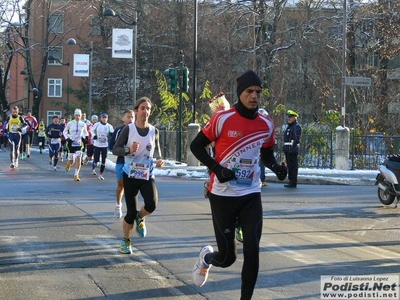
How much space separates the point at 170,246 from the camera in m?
9.66

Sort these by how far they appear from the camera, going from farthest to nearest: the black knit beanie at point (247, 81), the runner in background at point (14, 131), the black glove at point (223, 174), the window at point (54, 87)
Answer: the window at point (54, 87) < the runner in background at point (14, 131) < the black knit beanie at point (247, 81) < the black glove at point (223, 174)

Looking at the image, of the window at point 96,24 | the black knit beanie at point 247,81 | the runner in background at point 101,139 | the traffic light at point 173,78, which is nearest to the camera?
the black knit beanie at point 247,81

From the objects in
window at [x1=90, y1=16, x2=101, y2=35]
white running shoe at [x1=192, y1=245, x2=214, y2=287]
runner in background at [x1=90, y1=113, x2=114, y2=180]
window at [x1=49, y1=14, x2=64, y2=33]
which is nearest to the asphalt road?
white running shoe at [x1=192, y1=245, x2=214, y2=287]

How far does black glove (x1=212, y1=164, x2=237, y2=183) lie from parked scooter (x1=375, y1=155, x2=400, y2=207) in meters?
9.11

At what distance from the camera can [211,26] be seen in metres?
45.5

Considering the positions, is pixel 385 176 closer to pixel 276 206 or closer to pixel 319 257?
pixel 276 206

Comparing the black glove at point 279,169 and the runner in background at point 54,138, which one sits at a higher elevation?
the runner in background at point 54,138

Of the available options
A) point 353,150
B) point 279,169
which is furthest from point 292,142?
point 279,169

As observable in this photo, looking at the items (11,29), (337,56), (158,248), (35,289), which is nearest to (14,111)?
(158,248)

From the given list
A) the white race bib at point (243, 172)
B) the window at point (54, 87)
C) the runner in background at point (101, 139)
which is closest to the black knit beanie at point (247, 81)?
the white race bib at point (243, 172)

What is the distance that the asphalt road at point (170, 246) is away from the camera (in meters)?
7.27

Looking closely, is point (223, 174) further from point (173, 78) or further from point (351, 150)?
point (173, 78)

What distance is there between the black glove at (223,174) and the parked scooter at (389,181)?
359 inches

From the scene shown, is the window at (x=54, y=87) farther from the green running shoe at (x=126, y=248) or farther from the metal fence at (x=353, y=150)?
the green running shoe at (x=126, y=248)
